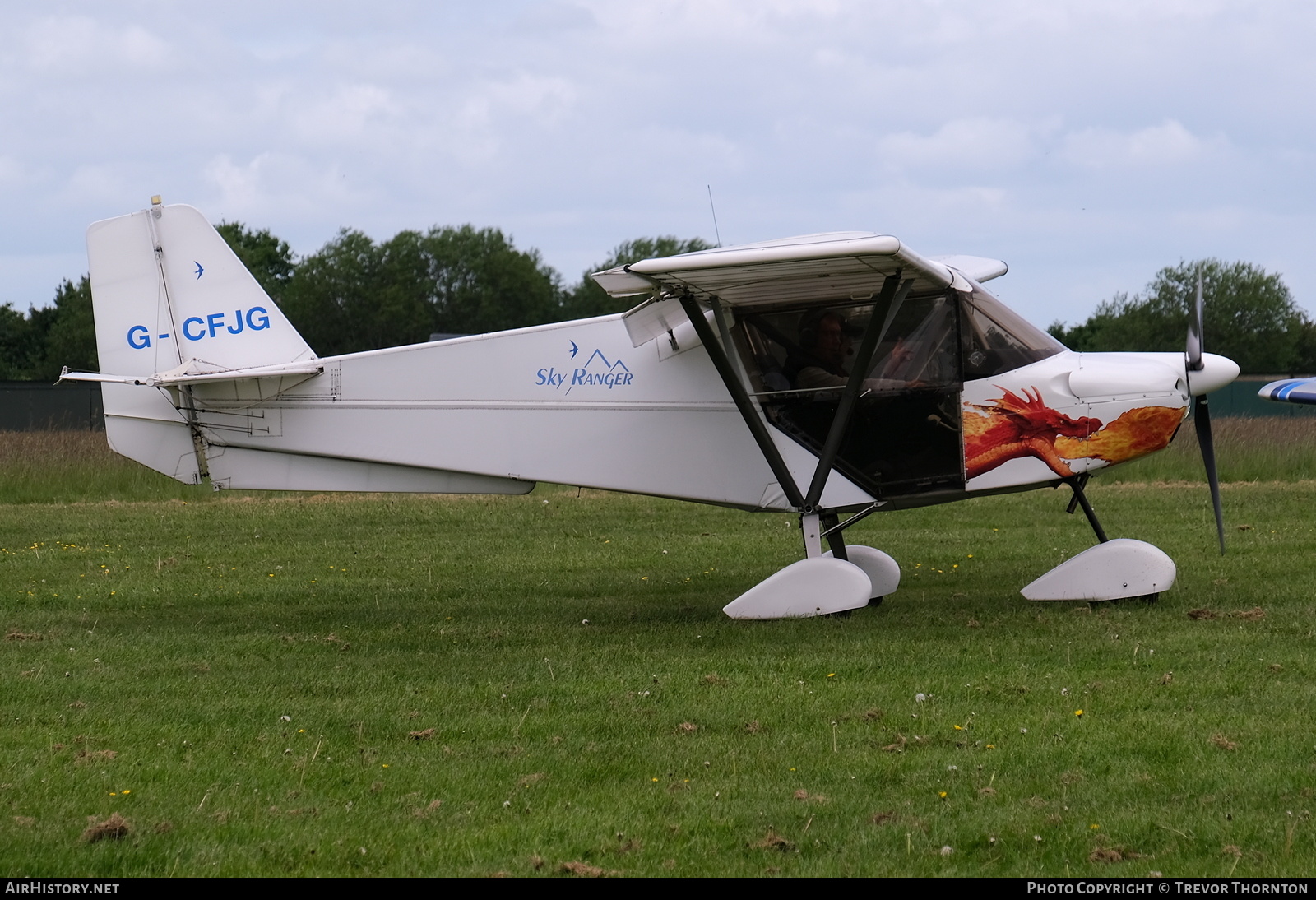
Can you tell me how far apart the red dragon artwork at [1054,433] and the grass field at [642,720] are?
1130mm

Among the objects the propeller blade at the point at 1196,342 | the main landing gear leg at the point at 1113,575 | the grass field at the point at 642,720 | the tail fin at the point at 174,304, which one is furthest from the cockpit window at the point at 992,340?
the tail fin at the point at 174,304

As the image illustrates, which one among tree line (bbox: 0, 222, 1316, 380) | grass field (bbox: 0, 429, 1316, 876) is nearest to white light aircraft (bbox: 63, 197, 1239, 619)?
grass field (bbox: 0, 429, 1316, 876)

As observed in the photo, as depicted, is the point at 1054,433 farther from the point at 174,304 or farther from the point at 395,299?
the point at 395,299

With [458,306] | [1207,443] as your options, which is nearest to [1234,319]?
[458,306]

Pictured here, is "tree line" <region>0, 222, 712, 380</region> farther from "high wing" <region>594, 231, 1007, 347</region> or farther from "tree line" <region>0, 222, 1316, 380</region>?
"high wing" <region>594, 231, 1007, 347</region>

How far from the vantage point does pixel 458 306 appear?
60.6 m

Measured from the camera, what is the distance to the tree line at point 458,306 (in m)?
53.7

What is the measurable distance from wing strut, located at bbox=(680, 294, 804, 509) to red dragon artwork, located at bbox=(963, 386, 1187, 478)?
1.31 meters

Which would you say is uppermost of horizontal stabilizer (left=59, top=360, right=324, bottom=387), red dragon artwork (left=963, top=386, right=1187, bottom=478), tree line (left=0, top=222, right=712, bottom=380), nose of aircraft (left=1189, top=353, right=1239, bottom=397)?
tree line (left=0, top=222, right=712, bottom=380)

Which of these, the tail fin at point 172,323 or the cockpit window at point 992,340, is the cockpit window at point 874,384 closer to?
the cockpit window at point 992,340

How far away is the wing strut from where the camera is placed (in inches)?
341

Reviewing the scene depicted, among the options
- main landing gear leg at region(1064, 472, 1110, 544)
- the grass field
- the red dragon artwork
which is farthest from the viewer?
main landing gear leg at region(1064, 472, 1110, 544)

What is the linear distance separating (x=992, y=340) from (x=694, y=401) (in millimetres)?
2210
